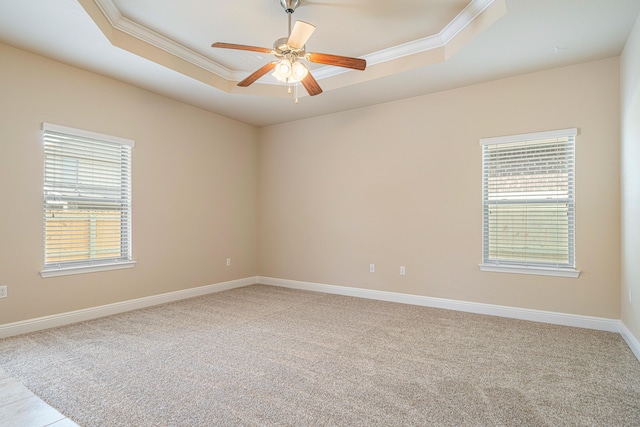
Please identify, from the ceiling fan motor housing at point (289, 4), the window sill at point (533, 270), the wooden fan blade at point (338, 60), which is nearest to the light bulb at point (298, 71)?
the wooden fan blade at point (338, 60)

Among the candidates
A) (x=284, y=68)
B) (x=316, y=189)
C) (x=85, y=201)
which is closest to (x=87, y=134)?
(x=85, y=201)

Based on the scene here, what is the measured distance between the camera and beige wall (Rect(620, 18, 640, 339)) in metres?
2.89

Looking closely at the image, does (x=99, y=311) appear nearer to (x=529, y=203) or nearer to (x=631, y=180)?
(x=529, y=203)

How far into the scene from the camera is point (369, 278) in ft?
16.8

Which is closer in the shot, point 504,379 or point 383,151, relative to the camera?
point 504,379

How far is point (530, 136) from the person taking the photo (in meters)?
3.94

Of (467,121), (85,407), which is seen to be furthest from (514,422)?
(467,121)

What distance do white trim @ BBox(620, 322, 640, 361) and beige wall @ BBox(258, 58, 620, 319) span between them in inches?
7.5

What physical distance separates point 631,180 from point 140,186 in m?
5.16

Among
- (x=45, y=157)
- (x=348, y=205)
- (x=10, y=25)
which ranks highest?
(x=10, y=25)

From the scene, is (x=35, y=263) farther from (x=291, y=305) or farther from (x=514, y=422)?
(x=514, y=422)

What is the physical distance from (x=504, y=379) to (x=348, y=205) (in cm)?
325

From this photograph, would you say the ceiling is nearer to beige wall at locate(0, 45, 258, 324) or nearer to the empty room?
the empty room

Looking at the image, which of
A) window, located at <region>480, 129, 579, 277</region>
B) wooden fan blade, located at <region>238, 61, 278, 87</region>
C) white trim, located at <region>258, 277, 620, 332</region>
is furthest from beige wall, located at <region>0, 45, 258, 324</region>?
window, located at <region>480, 129, 579, 277</region>
